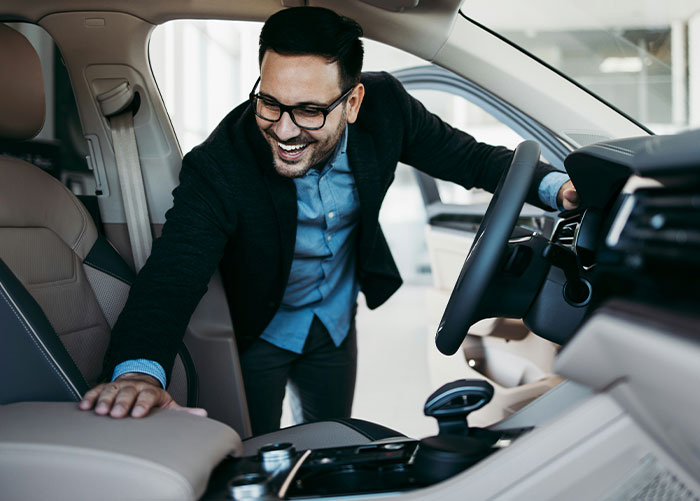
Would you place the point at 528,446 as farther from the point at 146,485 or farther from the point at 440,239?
the point at 440,239

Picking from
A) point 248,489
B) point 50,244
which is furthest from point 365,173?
point 248,489

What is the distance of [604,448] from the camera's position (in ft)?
2.31

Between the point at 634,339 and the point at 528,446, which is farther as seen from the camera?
the point at 528,446

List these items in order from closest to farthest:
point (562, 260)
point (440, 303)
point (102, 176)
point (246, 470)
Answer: point (246, 470) < point (562, 260) < point (102, 176) < point (440, 303)

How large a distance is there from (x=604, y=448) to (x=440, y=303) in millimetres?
1774

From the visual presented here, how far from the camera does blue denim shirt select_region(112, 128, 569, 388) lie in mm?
1579

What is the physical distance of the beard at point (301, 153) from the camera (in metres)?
1.42

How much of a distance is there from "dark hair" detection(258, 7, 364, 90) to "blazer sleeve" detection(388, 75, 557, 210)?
0.90ft

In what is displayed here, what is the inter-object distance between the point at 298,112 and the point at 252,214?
243mm

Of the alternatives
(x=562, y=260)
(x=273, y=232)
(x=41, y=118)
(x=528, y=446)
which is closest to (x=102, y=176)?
(x=41, y=118)

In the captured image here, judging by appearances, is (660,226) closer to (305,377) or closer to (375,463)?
(375,463)

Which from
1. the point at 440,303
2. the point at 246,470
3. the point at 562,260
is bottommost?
the point at 440,303

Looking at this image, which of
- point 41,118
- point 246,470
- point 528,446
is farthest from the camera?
point 41,118

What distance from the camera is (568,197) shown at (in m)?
1.36
